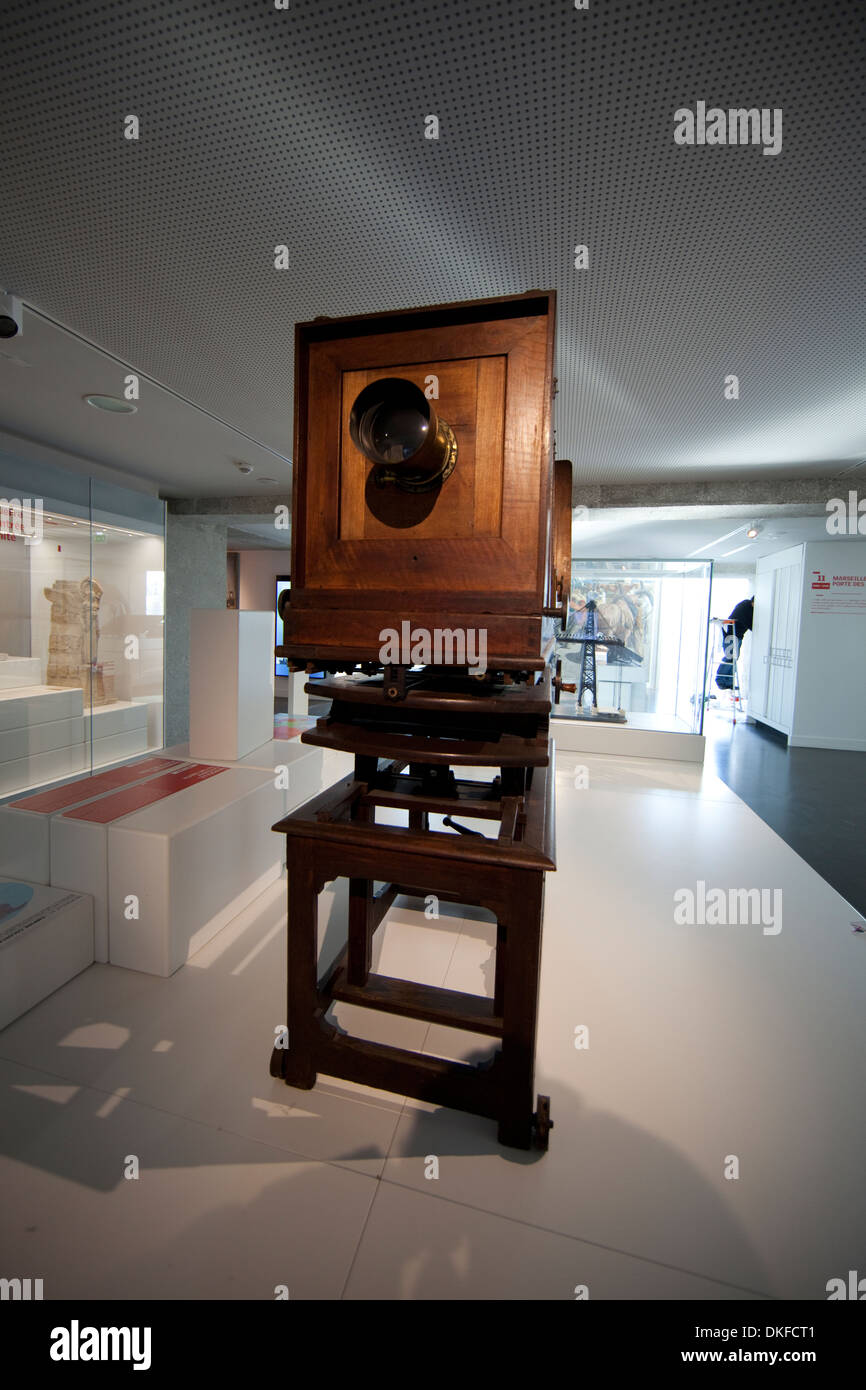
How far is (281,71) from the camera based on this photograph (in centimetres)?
144

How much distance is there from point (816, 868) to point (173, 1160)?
13.2ft

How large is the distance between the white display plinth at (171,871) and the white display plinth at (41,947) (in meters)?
0.11

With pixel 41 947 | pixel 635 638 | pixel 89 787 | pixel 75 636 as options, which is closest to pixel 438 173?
pixel 89 787

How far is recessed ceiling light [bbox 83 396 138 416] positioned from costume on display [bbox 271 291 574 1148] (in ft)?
10.7

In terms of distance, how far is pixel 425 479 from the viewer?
3.54 feet

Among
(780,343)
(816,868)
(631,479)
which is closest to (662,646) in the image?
(631,479)

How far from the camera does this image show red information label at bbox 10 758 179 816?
97.5 inches

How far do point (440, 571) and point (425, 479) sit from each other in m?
0.18

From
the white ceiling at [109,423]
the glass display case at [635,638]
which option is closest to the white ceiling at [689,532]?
the glass display case at [635,638]

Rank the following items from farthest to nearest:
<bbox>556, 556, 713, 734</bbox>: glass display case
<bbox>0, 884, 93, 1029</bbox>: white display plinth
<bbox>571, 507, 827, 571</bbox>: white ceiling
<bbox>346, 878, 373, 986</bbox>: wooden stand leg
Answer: <bbox>556, 556, 713, 734</bbox>: glass display case
<bbox>571, 507, 827, 571</bbox>: white ceiling
<bbox>346, 878, 373, 986</bbox>: wooden stand leg
<bbox>0, 884, 93, 1029</bbox>: white display plinth

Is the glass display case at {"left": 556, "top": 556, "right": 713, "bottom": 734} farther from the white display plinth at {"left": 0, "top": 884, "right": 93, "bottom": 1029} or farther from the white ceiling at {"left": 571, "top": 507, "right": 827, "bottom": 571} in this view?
the white display plinth at {"left": 0, "top": 884, "right": 93, "bottom": 1029}

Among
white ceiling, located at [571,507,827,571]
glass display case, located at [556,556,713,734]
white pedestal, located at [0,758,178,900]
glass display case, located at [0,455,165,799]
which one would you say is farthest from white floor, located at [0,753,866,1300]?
glass display case, located at [556,556,713,734]

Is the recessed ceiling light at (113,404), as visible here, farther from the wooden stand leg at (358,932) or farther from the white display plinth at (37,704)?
the wooden stand leg at (358,932)

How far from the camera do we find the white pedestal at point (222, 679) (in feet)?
10.5
